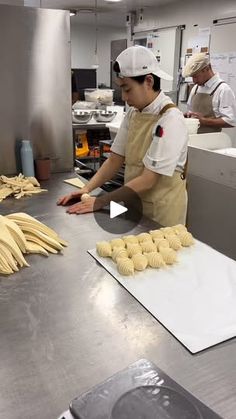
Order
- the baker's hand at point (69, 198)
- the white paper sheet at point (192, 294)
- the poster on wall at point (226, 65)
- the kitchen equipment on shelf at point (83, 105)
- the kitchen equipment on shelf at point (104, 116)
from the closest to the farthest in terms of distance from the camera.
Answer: the white paper sheet at point (192, 294) → the baker's hand at point (69, 198) → the kitchen equipment on shelf at point (104, 116) → the kitchen equipment on shelf at point (83, 105) → the poster on wall at point (226, 65)

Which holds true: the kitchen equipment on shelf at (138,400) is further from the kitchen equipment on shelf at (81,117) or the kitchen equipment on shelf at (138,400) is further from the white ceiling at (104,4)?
the white ceiling at (104,4)

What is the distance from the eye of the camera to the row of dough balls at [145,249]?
44.7 inches

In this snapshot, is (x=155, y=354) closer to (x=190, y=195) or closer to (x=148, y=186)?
(x=148, y=186)

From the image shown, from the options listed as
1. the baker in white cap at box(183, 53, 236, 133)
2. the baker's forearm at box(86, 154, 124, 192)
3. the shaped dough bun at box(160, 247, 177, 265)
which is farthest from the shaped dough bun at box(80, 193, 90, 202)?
the baker in white cap at box(183, 53, 236, 133)

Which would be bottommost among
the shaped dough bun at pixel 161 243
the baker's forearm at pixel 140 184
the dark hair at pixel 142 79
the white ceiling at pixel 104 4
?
the shaped dough bun at pixel 161 243

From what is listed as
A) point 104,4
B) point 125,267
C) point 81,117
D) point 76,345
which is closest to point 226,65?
point 81,117

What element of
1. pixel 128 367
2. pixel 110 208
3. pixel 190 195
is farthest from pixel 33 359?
pixel 190 195

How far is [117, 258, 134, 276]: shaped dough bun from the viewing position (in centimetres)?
111

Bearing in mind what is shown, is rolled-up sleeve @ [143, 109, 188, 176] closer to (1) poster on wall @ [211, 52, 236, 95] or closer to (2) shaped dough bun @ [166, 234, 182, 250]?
(2) shaped dough bun @ [166, 234, 182, 250]

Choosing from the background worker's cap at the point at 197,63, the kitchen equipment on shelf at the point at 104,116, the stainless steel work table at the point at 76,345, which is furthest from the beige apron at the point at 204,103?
the stainless steel work table at the point at 76,345

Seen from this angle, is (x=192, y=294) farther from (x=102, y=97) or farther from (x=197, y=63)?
(x=102, y=97)

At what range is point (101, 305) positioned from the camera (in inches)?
38.4

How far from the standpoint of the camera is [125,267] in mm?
1109
